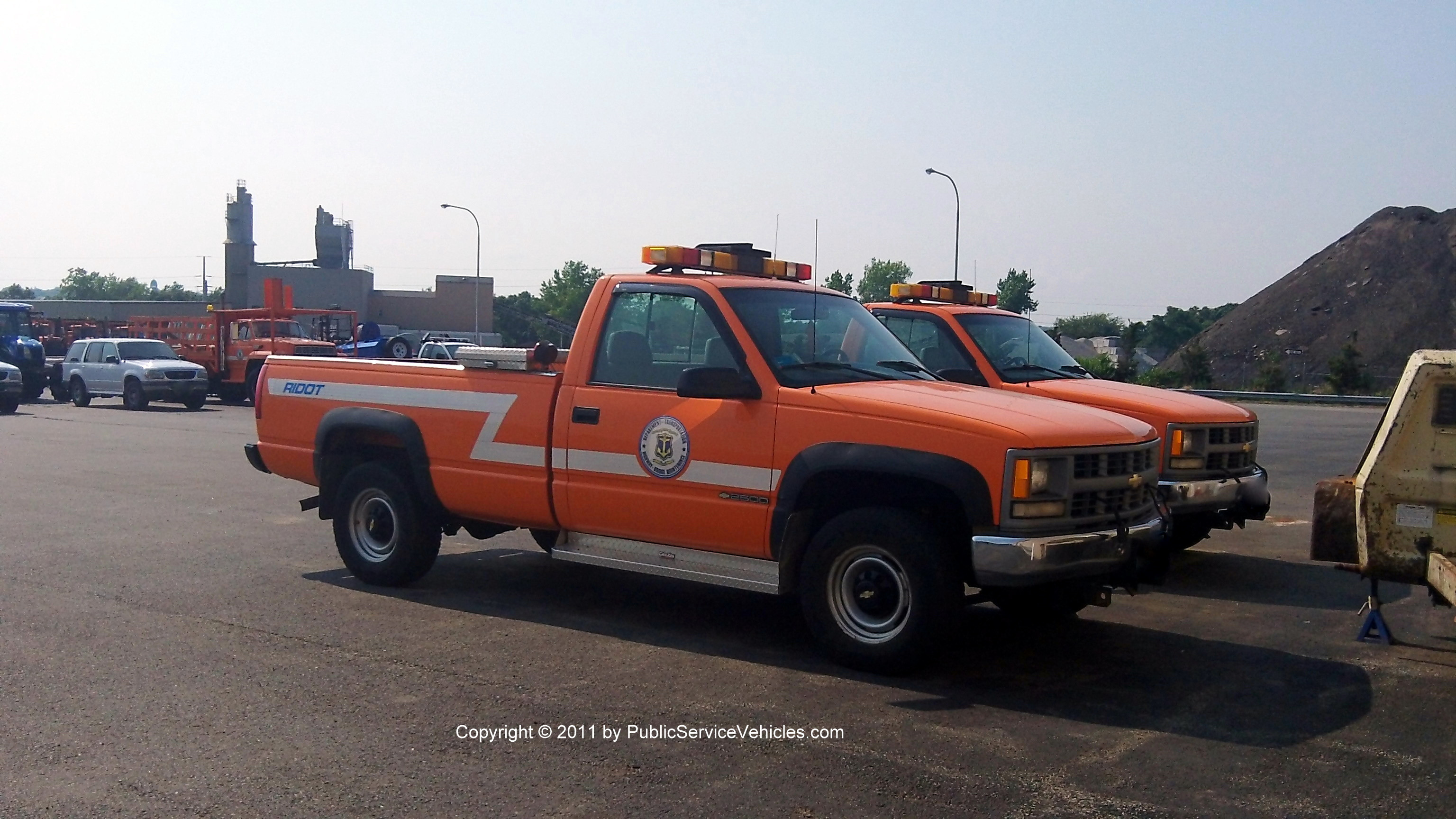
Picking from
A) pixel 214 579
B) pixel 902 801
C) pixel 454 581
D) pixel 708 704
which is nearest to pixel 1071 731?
pixel 902 801

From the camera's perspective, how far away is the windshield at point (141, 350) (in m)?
29.8

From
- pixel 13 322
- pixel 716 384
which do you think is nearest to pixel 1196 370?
pixel 13 322

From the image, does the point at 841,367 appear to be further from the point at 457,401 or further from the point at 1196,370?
the point at 1196,370

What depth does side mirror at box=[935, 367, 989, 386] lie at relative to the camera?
9.54 metres

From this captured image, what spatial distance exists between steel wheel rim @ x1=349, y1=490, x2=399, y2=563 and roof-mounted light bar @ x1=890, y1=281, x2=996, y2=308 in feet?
16.2

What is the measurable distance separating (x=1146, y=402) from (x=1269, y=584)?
159 centimetres

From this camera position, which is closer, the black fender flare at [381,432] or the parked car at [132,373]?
the black fender flare at [381,432]

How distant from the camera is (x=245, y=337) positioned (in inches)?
1261

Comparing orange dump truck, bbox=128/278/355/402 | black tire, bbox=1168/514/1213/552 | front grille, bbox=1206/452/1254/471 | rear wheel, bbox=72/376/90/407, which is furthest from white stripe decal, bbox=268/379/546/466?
rear wheel, bbox=72/376/90/407

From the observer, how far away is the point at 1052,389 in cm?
958

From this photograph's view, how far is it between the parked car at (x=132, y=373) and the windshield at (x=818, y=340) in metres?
25.0

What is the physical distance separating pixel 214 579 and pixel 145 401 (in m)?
22.7

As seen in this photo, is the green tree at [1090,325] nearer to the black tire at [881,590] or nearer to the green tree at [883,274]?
the green tree at [883,274]

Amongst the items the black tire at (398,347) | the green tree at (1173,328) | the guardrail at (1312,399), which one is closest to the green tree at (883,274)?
the guardrail at (1312,399)
